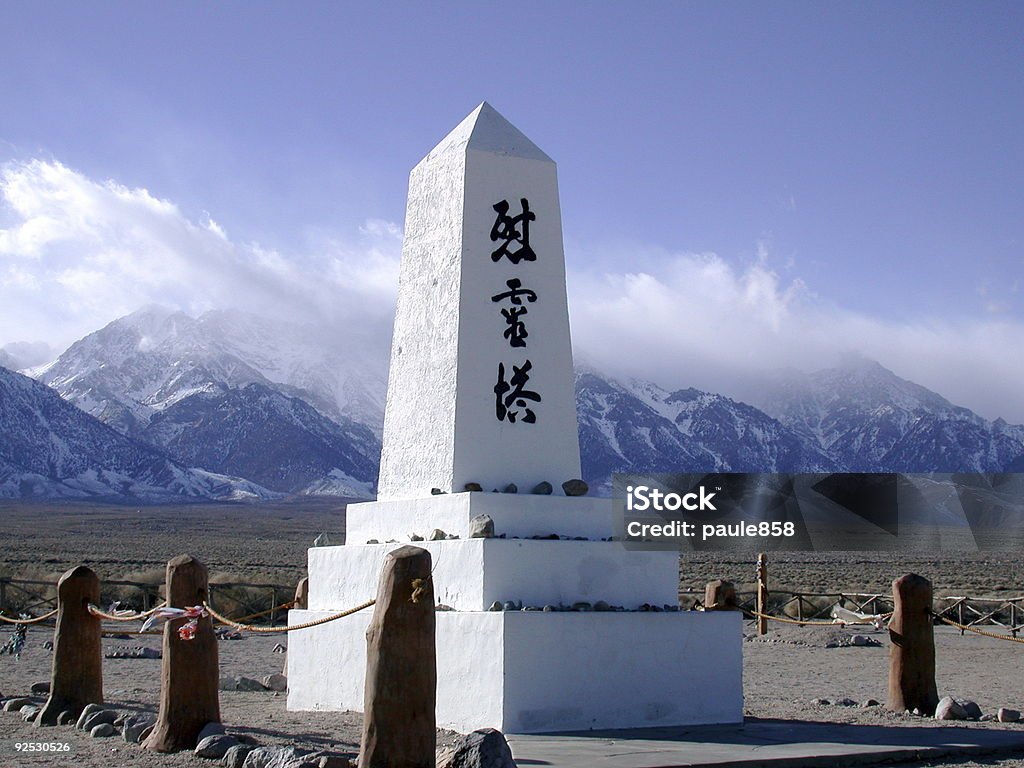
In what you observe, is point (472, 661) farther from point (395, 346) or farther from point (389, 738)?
point (395, 346)

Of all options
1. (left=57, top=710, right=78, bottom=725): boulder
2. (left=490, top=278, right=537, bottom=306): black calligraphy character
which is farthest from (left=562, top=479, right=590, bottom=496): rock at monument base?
(left=57, top=710, right=78, bottom=725): boulder

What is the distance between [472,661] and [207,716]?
1.99 meters

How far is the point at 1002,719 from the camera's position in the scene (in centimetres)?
1081

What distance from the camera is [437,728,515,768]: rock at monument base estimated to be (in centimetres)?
724

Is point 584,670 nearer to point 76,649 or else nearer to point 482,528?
point 482,528

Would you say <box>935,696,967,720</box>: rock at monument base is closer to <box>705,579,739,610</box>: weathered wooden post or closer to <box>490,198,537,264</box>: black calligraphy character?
<box>705,579,739,610</box>: weathered wooden post

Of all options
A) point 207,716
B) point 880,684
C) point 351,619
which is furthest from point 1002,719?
point 207,716

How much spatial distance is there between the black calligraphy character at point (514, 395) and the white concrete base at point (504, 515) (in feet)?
2.63

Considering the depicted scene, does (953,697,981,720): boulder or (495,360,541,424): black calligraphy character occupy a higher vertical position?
(495,360,541,424): black calligraphy character

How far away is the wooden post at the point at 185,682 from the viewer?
9016mm

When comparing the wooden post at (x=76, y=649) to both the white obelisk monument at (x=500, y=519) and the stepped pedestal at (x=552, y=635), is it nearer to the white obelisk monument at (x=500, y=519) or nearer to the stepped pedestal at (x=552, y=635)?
the white obelisk monument at (x=500, y=519)

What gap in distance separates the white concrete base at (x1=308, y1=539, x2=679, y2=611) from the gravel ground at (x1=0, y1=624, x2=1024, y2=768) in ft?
3.81

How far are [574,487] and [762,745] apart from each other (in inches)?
115

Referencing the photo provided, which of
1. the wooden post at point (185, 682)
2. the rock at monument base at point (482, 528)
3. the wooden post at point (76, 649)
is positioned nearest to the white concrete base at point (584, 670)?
the rock at monument base at point (482, 528)
